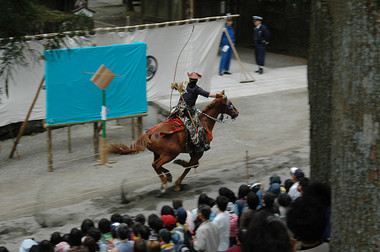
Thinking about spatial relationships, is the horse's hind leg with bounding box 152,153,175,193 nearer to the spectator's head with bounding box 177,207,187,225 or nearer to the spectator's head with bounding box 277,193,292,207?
the spectator's head with bounding box 177,207,187,225

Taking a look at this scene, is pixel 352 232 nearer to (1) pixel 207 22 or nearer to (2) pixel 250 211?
(2) pixel 250 211

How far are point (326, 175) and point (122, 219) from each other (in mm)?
3257

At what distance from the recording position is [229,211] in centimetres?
720

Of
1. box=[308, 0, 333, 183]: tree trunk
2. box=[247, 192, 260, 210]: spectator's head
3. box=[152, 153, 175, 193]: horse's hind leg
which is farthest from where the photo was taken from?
box=[152, 153, 175, 193]: horse's hind leg

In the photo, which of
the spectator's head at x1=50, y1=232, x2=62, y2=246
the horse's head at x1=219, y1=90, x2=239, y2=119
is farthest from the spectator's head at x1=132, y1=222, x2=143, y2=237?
the horse's head at x1=219, y1=90, x2=239, y2=119

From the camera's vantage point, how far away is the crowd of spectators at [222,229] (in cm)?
487

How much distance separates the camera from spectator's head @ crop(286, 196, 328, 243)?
211 inches

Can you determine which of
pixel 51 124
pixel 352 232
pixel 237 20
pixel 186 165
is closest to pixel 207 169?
pixel 186 165

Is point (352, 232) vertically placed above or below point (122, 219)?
above

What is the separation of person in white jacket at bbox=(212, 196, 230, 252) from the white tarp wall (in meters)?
7.24

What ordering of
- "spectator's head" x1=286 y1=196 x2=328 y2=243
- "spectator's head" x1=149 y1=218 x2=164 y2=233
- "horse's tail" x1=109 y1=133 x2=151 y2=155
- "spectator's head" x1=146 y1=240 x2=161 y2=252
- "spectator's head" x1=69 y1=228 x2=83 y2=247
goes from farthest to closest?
"horse's tail" x1=109 y1=133 x2=151 y2=155
"spectator's head" x1=149 y1=218 x2=164 y2=233
"spectator's head" x1=69 y1=228 x2=83 y2=247
"spectator's head" x1=146 y1=240 x2=161 y2=252
"spectator's head" x1=286 y1=196 x2=328 y2=243

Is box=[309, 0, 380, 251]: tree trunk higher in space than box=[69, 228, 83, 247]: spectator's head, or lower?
higher

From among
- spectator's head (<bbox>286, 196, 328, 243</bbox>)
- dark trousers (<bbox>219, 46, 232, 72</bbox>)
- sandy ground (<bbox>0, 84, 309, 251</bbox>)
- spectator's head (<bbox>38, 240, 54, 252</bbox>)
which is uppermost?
dark trousers (<bbox>219, 46, 232, 72</bbox>)

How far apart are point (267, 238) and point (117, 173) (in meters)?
7.42
